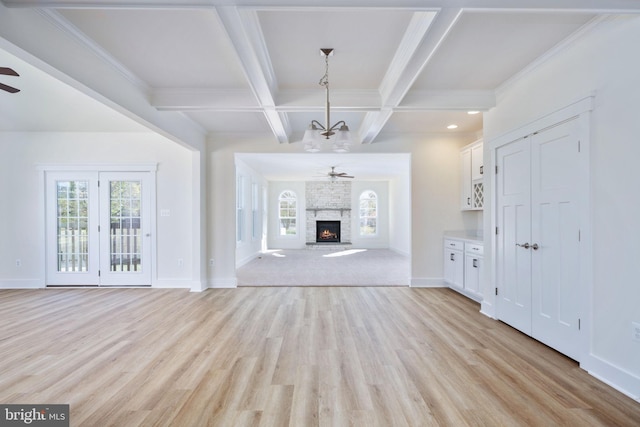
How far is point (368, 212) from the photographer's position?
1202 centimetres

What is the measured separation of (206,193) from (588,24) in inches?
205

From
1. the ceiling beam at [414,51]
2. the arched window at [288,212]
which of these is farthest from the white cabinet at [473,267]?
the arched window at [288,212]

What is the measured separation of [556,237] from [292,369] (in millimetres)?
2611

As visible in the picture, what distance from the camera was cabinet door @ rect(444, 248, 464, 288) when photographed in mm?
4711

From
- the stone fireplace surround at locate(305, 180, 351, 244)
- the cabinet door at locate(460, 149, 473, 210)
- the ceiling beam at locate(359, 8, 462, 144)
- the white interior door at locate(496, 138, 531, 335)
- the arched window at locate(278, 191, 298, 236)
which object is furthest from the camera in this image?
the arched window at locate(278, 191, 298, 236)

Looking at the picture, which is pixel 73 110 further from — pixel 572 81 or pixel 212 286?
pixel 572 81

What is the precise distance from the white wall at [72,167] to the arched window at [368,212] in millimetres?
7692

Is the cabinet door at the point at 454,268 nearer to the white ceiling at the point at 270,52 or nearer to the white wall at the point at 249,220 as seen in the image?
the white ceiling at the point at 270,52

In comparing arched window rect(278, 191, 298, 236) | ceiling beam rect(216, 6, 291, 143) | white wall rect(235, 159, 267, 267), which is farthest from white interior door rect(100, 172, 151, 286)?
arched window rect(278, 191, 298, 236)

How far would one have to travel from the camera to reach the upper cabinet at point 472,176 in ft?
15.8

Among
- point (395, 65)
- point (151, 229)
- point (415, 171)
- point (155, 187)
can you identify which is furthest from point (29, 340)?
point (415, 171)

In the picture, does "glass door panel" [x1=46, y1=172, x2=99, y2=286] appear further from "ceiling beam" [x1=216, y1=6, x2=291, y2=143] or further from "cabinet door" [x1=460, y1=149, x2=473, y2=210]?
"cabinet door" [x1=460, y1=149, x2=473, y2=210]

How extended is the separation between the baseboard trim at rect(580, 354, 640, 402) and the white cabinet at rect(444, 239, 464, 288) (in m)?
2.27

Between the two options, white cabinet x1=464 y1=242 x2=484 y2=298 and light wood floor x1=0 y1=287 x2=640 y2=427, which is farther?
white cabinet x1=464 y1=242 x2=484 y2=298
